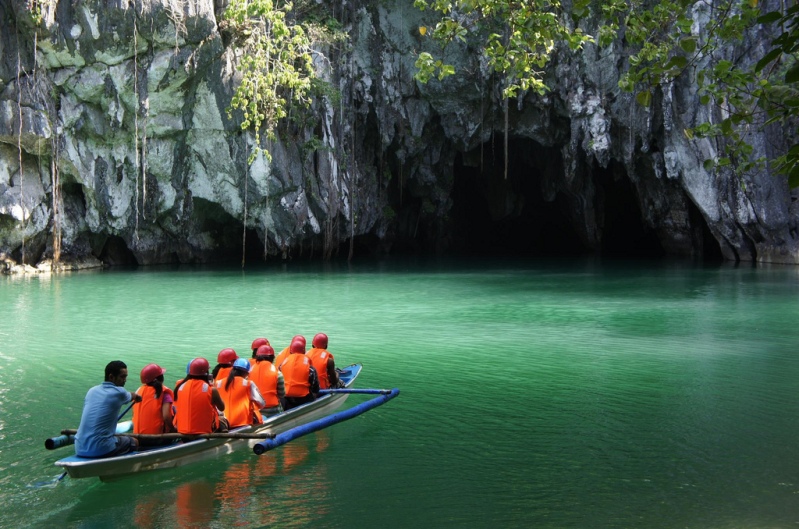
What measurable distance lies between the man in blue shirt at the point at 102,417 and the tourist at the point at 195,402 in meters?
0.59

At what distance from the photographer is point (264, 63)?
22.9m

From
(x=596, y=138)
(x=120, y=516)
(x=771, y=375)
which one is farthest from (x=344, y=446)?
(x=596, y=138)

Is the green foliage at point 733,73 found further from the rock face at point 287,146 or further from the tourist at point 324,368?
the rock face at point 287,146

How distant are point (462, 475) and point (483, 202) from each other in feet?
115

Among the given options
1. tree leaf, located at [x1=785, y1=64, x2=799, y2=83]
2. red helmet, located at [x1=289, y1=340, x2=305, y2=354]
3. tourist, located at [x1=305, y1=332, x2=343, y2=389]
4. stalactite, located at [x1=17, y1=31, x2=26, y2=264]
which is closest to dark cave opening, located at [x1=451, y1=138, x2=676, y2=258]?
stalactite, located at [x1=17, y1=31, x2=26, y2=264]

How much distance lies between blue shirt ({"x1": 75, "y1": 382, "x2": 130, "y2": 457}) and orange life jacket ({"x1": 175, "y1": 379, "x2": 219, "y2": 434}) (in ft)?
2.00

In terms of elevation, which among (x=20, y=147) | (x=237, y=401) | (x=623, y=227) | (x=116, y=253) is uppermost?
(x=20, y=147)

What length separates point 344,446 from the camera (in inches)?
272

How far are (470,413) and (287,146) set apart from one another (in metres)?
21.2

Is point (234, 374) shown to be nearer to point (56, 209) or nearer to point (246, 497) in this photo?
point (246, 497)

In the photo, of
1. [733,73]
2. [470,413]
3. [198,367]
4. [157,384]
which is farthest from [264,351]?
[733,73]

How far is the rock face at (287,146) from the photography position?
24.3 m

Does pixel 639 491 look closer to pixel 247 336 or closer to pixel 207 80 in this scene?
pixel 247 336

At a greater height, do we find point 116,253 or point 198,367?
point 116,253
